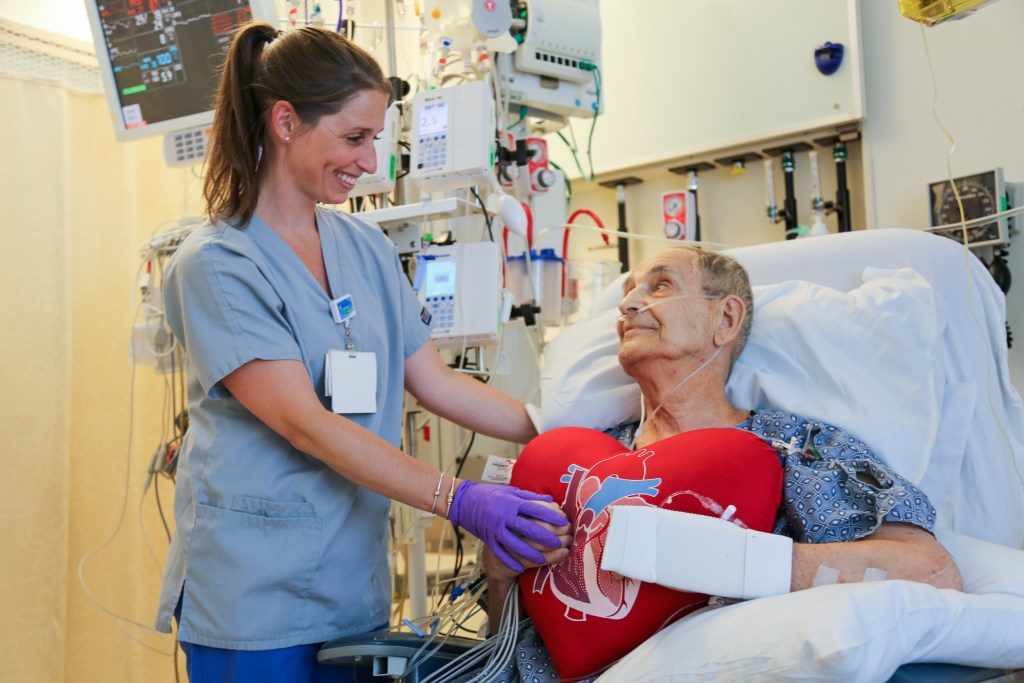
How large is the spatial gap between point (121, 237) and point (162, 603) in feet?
5.43

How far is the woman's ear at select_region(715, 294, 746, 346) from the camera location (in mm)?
1557

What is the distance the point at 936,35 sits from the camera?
7.95 ft

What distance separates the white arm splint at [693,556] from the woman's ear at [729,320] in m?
0.52

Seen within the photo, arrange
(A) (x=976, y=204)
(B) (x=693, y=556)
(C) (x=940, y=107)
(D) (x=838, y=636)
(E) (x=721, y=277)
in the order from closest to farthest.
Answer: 1. (D) (x=838, y=636)
2. (B) (x=693, y=556)
3. (E) (x=721, y=277)
4. (A) (x=976, y=204)
5. (C) (x=940, y=107)

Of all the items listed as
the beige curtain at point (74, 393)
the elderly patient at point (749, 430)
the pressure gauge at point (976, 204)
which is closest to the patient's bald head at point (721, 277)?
the elderly patient at point (749, 430)

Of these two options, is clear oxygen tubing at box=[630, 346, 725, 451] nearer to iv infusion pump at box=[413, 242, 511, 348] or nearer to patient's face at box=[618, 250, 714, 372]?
patient's face at box=[618, 250, 714, 372]

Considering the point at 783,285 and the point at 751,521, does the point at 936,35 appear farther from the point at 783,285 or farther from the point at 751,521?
the point at 751,521

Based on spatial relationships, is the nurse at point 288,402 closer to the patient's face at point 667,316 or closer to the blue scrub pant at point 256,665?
the blue scrub pant at point 256,665

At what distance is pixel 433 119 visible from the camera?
2.24 m

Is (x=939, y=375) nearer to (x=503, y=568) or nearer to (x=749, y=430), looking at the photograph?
(x=749, y=430)

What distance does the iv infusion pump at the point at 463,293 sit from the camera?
2123 millimetres

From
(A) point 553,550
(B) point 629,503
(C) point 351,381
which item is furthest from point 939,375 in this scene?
(C) point 351,381

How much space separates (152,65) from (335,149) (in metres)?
1.41

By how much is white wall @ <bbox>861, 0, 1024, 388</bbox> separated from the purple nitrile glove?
1523 millimetres
